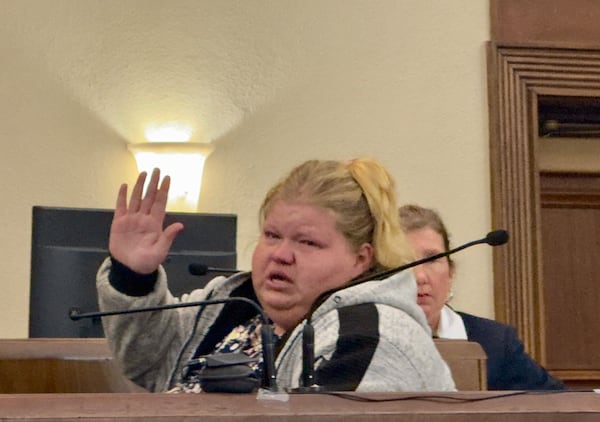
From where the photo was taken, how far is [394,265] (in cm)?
213

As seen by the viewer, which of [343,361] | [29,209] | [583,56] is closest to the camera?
[343,361]

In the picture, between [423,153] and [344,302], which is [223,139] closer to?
[423,153]

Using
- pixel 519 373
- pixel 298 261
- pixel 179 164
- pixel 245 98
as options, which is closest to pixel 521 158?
pixel 245 98

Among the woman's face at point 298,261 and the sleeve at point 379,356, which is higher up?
the woman's face at point 298,261

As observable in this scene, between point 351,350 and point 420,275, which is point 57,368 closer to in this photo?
point 351,350

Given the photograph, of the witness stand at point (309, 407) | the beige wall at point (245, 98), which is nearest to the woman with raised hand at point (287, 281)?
the witness stand at point (309, 407)

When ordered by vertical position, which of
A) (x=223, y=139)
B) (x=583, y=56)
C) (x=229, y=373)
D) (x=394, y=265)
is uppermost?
(x=583, y=56)

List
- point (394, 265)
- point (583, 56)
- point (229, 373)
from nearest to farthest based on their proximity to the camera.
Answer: point (229, 373)
point (394, 265)
point (583, 56)

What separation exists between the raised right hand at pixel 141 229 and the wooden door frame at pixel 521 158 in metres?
2.88

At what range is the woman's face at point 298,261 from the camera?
2.06 m

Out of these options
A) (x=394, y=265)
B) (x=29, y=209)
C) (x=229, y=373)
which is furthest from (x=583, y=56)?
(x=229, y=373)

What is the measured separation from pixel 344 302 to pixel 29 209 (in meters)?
3.00

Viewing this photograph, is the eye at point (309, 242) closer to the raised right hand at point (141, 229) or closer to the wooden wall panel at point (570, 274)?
the raised right hand at point (141, 229)

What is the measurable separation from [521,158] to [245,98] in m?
1.15
